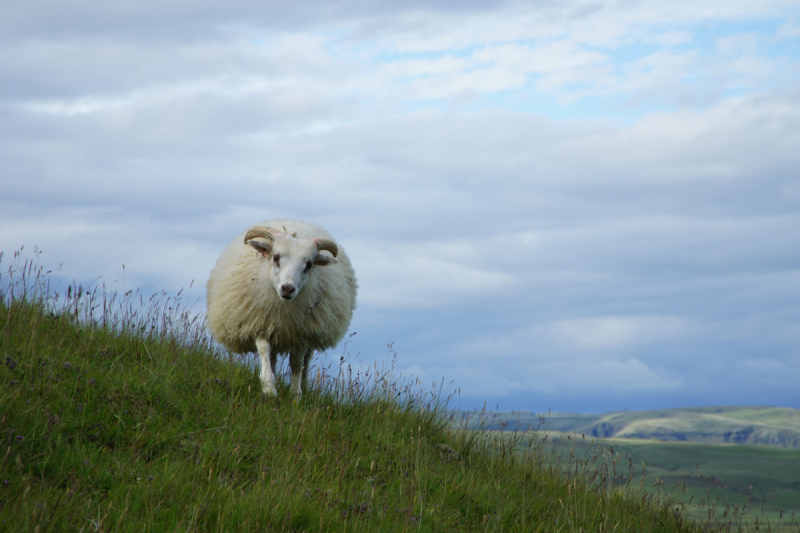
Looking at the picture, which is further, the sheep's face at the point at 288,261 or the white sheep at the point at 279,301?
the white sheep at the point at 279,301

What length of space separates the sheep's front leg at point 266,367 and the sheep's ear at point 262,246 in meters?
1.22

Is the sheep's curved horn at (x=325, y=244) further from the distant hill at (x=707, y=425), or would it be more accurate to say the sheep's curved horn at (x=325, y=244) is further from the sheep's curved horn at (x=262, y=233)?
the distant hill at (x=707, y=425)

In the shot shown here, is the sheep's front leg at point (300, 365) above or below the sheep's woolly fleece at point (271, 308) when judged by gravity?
below

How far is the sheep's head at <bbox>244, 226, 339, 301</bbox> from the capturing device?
766 cm

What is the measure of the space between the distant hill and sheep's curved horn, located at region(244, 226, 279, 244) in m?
139

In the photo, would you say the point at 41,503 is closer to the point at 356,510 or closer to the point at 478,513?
the point at 356,510

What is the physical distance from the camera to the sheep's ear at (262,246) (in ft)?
27.2

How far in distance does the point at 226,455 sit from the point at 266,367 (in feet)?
7.91

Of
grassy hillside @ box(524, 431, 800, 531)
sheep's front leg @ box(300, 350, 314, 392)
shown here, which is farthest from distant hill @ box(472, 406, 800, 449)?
sheep's front leg @ box(300, 350, 314, 392)

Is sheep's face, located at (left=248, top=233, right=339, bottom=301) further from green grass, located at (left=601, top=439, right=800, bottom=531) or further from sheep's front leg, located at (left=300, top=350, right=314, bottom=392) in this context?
green grass, located at (left=601, top=439, right=800, bottom=531)

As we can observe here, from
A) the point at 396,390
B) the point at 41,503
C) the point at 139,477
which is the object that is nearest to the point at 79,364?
the point at 139,477

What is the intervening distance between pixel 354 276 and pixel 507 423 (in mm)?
3716

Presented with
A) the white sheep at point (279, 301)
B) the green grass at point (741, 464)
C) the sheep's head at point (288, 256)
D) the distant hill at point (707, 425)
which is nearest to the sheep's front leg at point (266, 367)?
the white sheep at point (279, 301)

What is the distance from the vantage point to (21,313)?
705 centimetres
